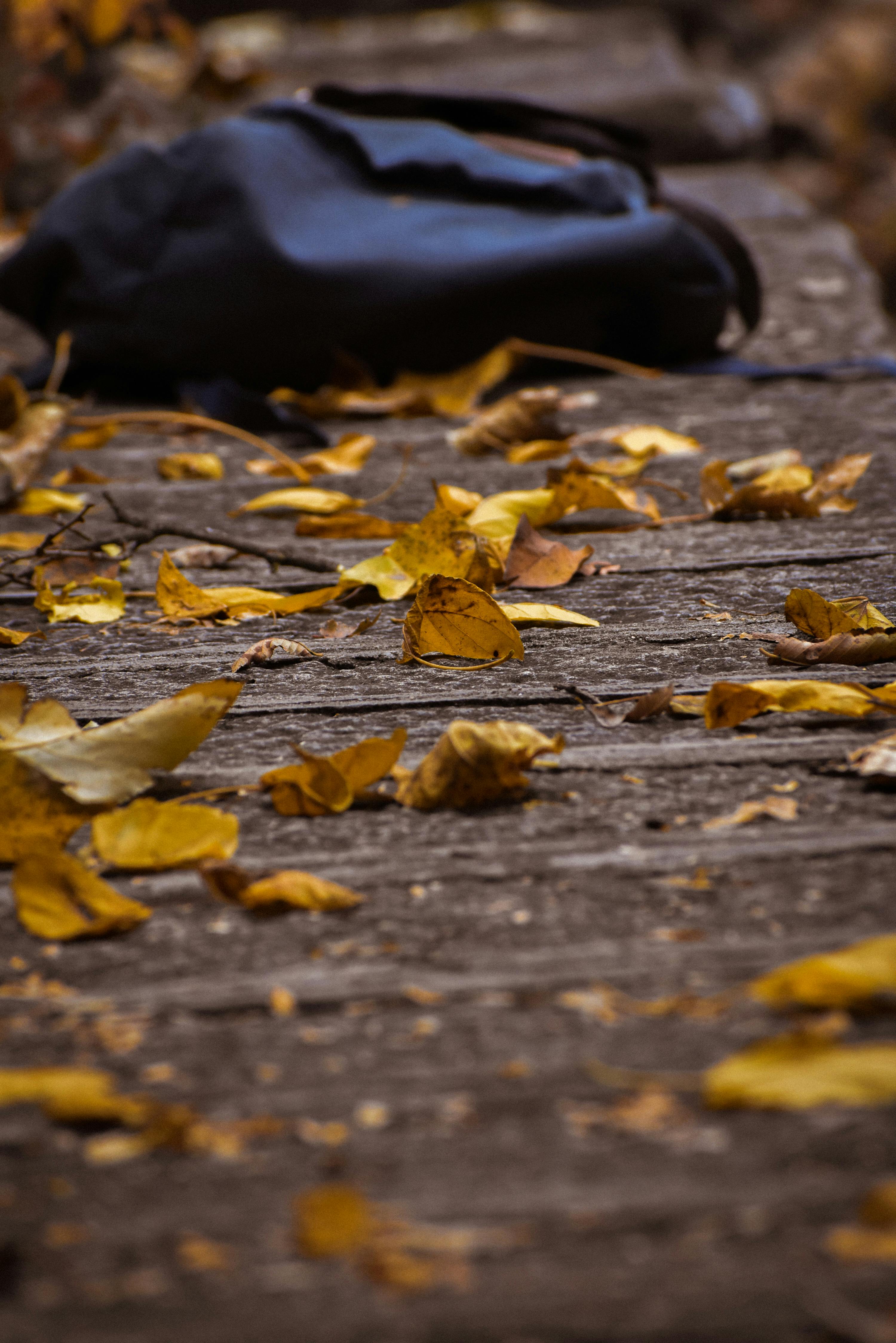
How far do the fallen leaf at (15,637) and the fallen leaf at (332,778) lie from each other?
0.45m

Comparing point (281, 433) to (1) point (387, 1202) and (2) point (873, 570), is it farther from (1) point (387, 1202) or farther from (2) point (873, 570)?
(1) point (387, 1202)

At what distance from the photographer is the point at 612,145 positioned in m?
2.20

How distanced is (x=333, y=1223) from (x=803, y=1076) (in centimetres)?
22

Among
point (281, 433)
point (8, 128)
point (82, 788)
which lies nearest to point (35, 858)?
point (82, 788)

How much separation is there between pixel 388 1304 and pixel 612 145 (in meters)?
2.22

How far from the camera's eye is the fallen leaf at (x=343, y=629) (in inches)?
42.8

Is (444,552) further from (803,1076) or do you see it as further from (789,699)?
(803,1076)

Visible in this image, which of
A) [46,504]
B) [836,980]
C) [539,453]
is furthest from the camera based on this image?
[539,453]

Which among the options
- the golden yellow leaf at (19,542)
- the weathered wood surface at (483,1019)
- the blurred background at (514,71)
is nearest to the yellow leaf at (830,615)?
the weathered wood surface at (483,1019)

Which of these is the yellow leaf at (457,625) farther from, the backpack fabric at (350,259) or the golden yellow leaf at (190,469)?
the backpack fabric at (350,259)

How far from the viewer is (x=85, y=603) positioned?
1179mm

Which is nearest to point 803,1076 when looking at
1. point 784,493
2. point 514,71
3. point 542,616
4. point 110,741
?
point 110,741

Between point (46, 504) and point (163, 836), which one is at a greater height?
point (163, 836)

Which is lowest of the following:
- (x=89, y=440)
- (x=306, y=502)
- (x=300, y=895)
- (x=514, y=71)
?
(x=89, y=440)
